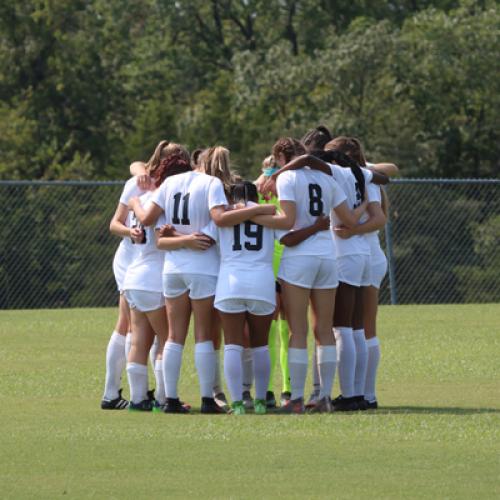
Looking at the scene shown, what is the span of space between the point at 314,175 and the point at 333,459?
2708mm

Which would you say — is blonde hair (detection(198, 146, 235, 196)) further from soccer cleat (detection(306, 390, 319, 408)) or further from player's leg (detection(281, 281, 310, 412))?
soccer cleat (detection(306, 390, 319, 408))

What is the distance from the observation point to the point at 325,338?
10469 mm

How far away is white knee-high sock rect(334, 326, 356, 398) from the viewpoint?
10.6 m

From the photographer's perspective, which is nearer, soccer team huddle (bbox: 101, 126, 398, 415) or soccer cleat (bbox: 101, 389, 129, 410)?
soccer team huddle (bbox: 101, 126, 398, 415)

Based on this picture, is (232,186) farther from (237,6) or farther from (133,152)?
(237,6)

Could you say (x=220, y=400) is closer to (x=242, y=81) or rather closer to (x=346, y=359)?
(x=346, y=359)

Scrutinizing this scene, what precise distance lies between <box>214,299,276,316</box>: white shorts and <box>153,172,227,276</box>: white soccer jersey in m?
0.28

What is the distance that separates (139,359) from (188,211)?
3.89 feet

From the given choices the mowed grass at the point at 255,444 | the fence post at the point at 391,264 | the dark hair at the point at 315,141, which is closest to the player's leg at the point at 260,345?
the mowed grass at the point at 255,444

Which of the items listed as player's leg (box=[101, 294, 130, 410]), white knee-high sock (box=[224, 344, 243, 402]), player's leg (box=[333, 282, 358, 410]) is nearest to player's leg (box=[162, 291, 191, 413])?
white knee-high sock (box=[224, 344, 243, 402])

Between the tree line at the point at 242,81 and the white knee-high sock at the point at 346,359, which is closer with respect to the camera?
the white knee-high sock at the point at 346,359

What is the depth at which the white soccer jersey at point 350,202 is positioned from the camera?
418 inches

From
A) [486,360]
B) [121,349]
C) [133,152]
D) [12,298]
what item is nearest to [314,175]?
[121,349]

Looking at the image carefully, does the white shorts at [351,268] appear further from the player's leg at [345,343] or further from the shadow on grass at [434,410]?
the shadow on grass at [434,410]
